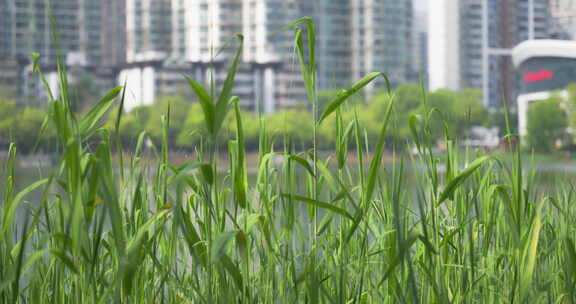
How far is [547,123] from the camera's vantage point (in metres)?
21.8

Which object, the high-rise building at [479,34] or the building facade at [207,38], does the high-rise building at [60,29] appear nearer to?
the building facade at [207,38]

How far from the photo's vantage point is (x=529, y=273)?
41 centimetres

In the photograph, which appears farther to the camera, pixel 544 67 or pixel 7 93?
pixel 7 93

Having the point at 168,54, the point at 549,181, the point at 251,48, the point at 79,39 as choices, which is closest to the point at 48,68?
the point at 79,39

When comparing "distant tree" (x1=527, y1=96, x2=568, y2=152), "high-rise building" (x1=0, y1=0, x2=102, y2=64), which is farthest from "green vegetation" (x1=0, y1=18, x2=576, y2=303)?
"high-rise building" (x1=0, y1=0, x2=102, y2=64)

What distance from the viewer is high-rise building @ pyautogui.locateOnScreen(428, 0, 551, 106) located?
3341 centimetres

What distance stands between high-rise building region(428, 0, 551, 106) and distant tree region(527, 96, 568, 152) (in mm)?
10981

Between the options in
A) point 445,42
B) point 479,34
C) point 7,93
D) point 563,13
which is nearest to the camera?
point 7,93

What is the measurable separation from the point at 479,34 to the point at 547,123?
1354cm

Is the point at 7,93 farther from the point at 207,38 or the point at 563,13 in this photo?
the point at 563,13

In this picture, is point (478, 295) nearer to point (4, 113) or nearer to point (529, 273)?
point (529, 273)

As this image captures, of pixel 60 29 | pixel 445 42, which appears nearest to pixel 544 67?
pixel 445 42

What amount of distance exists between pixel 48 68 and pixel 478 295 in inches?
1173

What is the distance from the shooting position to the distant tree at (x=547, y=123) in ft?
70.6
